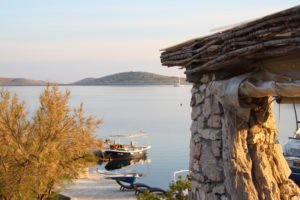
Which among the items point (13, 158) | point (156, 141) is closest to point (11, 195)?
point (13, 158)

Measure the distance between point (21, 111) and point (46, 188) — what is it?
1.98 metres

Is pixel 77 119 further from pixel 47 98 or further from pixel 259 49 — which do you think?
pixel 259 49

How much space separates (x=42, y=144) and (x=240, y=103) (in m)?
8.29

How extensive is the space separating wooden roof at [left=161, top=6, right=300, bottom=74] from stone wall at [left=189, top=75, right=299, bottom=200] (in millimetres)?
283

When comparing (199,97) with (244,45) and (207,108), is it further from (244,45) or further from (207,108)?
(244,45)

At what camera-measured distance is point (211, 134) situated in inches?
208

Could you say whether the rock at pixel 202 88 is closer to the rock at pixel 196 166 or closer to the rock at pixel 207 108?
the rock at pixel 207 108

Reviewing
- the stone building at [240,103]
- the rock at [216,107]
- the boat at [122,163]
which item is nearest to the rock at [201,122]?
the stone building at [240,103]

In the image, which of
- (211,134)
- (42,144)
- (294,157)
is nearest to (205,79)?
(211,134)

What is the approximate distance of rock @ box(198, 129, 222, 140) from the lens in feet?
17.1

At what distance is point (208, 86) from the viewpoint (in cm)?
533

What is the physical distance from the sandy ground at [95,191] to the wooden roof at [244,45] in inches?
397

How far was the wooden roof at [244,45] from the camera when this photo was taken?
13.6 feet

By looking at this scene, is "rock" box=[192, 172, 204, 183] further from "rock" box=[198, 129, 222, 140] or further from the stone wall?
"rock" box=[198, 129, 222, 140]
